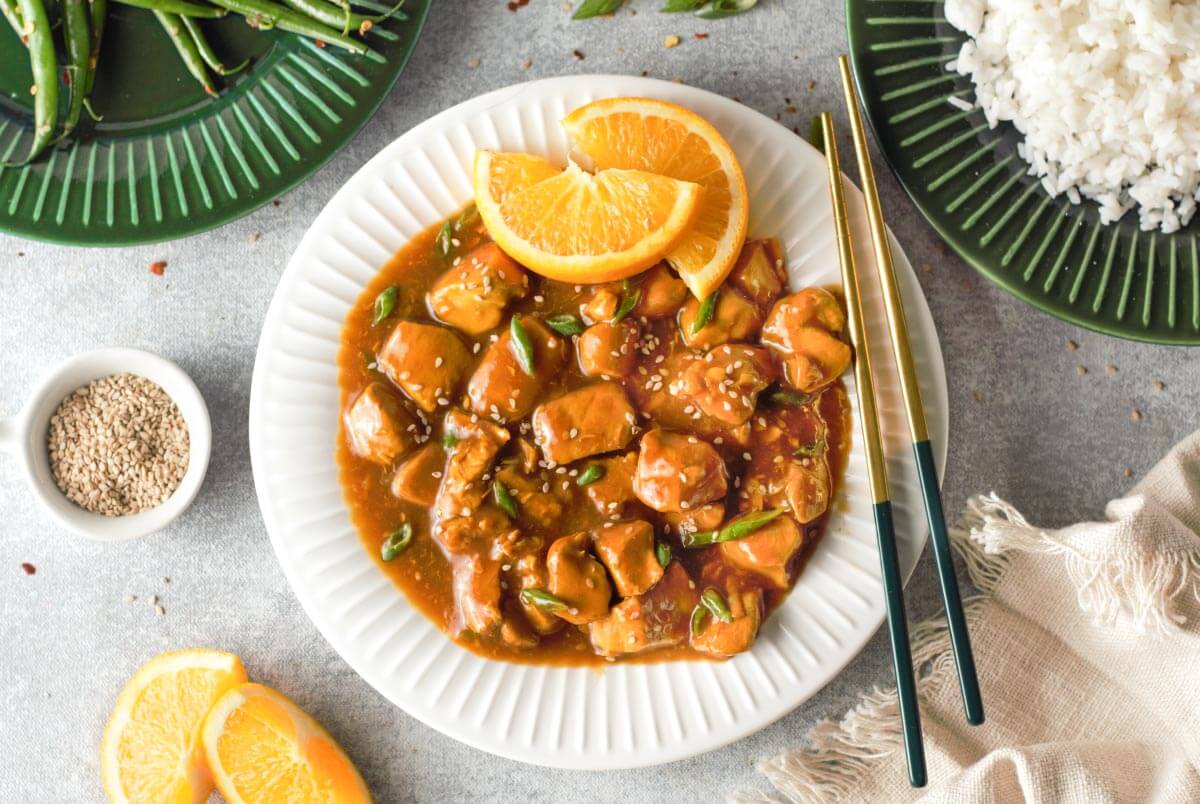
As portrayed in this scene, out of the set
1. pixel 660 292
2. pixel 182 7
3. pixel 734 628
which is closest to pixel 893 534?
pixel 734 628

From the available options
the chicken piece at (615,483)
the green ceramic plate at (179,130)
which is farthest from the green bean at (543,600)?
the green ceramic plate at (179,130)

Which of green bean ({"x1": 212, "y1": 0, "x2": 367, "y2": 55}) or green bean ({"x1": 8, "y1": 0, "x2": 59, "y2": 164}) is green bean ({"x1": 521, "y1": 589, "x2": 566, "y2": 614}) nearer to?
green bean ({"x1": 212, "y1": 0, "x2": 367, "y2": 55})

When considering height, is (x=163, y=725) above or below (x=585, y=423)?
below

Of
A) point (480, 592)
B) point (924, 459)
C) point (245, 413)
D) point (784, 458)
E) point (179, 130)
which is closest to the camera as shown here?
point (924, 459)

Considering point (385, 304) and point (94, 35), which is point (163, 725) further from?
point (94, 35)

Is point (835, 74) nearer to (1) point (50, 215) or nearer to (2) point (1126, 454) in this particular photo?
(2) point (1126, 454)

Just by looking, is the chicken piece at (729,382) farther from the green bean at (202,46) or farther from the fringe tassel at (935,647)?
the green bean at (202,46)
